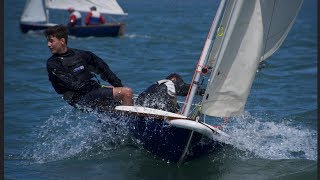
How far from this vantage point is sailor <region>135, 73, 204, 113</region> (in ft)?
26.6

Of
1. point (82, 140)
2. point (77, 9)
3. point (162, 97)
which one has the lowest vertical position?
point (77, 9)

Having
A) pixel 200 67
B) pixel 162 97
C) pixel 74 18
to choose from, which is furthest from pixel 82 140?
pixel 74 18

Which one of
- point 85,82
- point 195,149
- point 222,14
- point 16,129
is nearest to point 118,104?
point 85,82

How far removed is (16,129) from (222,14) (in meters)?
4.20

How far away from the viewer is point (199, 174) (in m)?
7.92

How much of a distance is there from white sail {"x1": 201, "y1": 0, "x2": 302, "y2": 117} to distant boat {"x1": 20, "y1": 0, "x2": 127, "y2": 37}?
66.7 feet

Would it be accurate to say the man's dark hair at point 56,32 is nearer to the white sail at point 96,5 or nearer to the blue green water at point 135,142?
the blue green water at point 135,142

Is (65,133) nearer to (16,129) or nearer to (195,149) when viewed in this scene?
(16,129)

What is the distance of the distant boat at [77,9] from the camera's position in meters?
27.8

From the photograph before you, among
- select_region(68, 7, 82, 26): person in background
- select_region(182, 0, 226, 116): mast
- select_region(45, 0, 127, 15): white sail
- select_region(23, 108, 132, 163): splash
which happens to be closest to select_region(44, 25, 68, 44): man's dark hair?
select_region(23, 108, 132, 163): splash

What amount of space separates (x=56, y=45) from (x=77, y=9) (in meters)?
21.3

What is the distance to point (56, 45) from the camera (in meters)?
8.04

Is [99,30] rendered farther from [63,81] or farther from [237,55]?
[237,55]

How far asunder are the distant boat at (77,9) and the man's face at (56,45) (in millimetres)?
19745
